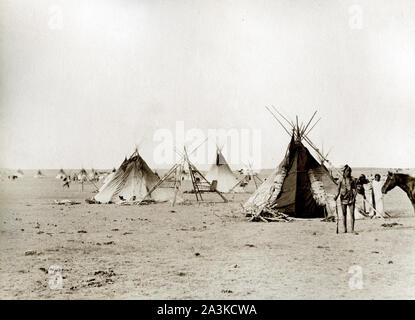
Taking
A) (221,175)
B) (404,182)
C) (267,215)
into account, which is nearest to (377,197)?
(404,182)

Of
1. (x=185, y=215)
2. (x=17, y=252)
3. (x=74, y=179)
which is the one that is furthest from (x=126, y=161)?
(x=74, y=179)

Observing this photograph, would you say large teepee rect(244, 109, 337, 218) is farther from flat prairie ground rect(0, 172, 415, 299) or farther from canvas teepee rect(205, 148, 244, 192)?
canvas teepee rect(205, 148, 244, 192)

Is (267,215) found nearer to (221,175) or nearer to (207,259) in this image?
(207,259)

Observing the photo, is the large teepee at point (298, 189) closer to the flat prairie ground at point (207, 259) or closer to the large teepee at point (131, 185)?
the flat prairie ground at point (207, 259)

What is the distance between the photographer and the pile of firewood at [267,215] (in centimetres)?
1257

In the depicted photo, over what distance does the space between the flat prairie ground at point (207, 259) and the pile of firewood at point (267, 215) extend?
0.35 m

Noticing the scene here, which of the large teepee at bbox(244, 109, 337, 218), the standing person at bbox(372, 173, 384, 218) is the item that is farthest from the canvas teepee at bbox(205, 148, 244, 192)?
the standing person at bbox(372, 173, 384, 218)

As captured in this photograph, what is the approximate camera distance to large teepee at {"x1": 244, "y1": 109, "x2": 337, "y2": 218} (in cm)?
1312

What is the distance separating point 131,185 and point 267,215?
26.8ft

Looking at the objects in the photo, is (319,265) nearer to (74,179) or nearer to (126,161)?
(126,161)

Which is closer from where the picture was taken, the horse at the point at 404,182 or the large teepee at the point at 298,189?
the horse at the point at 404,182

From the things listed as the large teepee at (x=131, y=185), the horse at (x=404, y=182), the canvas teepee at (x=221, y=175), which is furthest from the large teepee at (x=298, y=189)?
the canvas teepee at (x=221, y=175)
